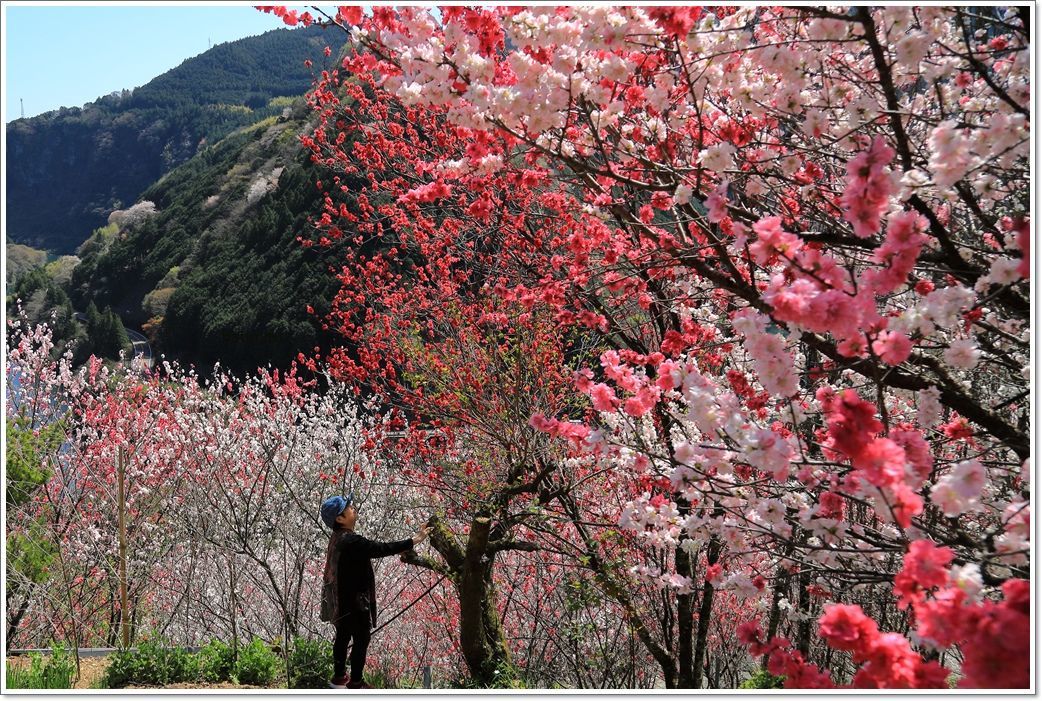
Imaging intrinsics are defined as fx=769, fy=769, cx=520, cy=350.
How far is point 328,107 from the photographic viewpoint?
688 cm

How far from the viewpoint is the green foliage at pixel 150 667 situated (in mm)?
4266

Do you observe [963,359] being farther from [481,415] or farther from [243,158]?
[243,158]

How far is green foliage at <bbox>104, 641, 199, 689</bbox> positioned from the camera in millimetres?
4266

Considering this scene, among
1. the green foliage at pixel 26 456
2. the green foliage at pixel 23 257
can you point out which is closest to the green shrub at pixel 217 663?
the green foliage at pixel 26 456

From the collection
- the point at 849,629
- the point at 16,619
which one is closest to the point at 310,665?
the point at 849,629

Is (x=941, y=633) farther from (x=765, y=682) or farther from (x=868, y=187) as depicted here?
(x=765, y=682)

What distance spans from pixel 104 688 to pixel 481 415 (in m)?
2.62

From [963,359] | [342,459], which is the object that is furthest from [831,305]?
[342,459]

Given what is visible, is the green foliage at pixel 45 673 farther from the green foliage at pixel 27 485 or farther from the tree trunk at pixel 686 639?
the tree trunk at pixel 686 639

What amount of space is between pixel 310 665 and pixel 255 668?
0.36 m

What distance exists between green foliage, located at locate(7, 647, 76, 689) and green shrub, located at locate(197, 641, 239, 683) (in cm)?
66

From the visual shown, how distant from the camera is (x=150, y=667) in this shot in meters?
4.30

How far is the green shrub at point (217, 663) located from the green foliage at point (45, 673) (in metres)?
0.66

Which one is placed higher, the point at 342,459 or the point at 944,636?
the point at 342,459
